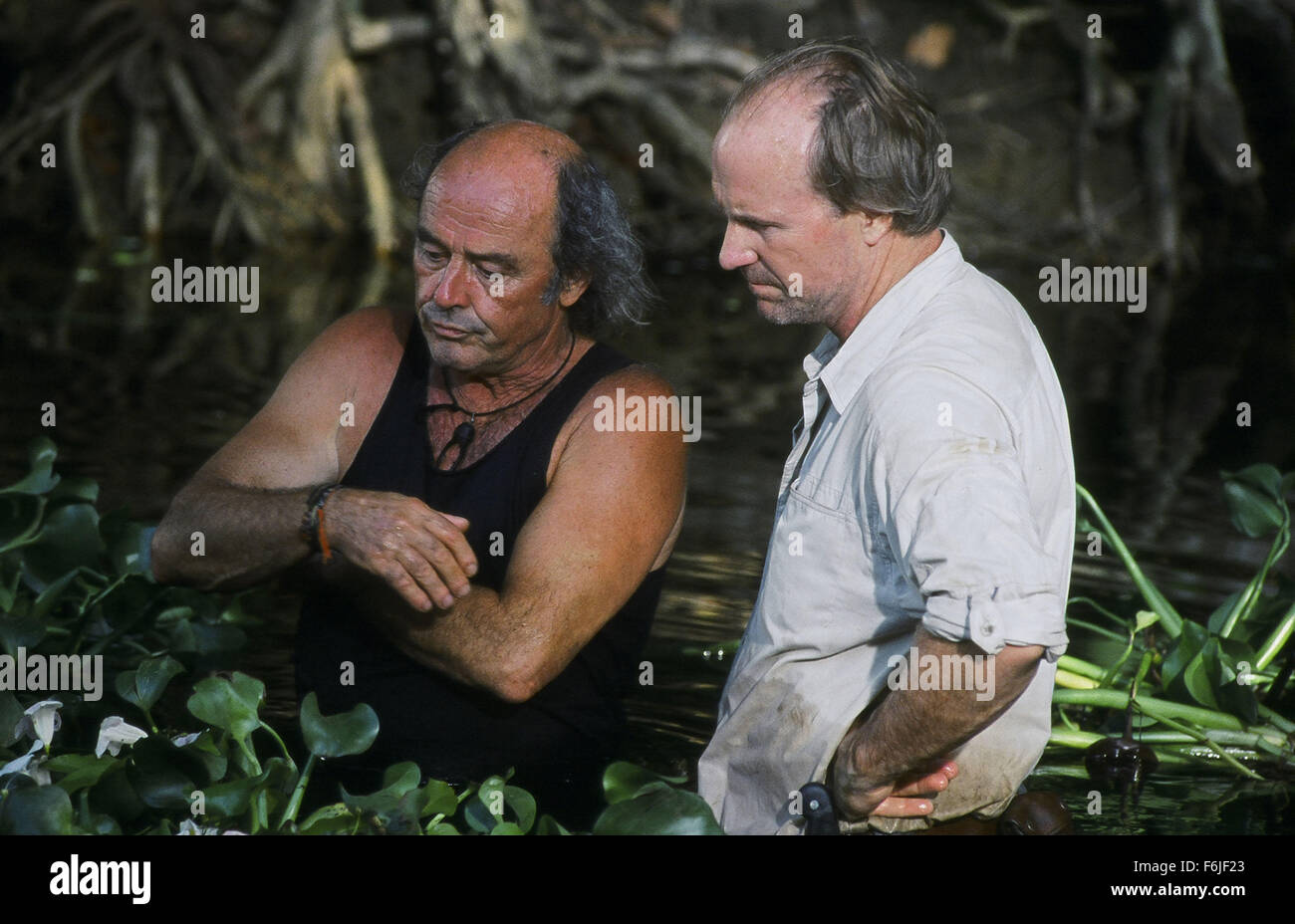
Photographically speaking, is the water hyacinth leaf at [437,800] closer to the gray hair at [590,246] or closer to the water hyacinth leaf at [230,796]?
the water hyacinth leaf at [230,796]

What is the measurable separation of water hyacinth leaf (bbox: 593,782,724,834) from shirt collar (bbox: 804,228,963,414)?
0.61 meters

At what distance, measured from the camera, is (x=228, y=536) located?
313 cm

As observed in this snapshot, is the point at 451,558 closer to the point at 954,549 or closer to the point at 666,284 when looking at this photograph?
the point at 954,549

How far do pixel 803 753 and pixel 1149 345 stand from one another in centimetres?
844

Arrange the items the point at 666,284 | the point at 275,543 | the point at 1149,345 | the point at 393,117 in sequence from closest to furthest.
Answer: the point at 275,543
the point at 1149,345
the point at 666,284
the point at 393,117

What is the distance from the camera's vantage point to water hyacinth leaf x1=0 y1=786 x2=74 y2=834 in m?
2.51

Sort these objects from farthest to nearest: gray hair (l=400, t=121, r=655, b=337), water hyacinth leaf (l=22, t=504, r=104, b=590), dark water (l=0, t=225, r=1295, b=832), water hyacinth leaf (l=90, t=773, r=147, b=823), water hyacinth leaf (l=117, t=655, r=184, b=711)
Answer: dark water (l=0, t=225, r=1295, b=832), water hyacinth leaf (l=22, t=504, r=104, b=590), gray hair (l=400, t=121, r=655, b=337), water hyacinth leaf (l=117, t=655, r=184, b=711), water hyacinth leaf (l=90, t=773, r=147, b=823)

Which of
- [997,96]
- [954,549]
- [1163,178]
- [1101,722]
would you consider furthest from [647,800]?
[997,96]

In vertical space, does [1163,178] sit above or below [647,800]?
above

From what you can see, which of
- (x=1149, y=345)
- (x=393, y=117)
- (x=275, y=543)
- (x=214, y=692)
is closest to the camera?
(x=214, y=692)

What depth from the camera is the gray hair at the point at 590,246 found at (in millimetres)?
3209

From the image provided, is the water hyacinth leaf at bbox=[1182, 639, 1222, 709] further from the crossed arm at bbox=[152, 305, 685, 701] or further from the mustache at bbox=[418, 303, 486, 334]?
the mustache at bbox=[418, 303, 486, 334]

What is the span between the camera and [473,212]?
310 centimetres

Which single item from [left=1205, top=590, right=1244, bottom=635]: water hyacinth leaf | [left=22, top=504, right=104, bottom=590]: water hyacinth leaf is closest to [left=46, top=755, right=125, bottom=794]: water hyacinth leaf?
[left=22, top=504, right=104, bottom=590]: water hyacinth leaf
